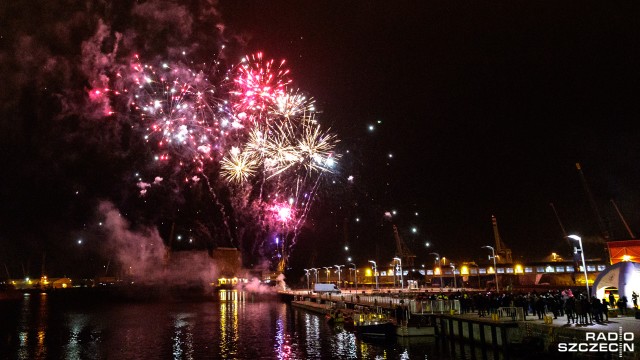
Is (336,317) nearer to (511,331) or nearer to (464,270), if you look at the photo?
(511,331)

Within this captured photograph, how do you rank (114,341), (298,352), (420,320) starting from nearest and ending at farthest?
(298,352), (420,320), (114,341)

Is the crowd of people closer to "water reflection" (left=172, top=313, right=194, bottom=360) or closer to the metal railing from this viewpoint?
the metal railing

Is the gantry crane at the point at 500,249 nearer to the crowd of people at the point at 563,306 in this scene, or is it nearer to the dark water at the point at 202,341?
the dark water at the point at 202,341

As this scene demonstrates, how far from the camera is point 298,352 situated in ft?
140

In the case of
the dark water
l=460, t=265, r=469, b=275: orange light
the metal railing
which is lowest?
the dark water

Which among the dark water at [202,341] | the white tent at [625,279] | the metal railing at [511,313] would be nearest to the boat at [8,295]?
the dark water at [202,341]

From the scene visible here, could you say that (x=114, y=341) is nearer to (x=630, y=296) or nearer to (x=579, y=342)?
(x=579, y=342)

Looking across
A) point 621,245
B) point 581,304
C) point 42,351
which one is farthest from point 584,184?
point 42,351

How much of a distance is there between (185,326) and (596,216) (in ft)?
343

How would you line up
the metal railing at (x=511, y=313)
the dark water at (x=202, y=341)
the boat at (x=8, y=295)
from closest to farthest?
the metal railing at (x=511, y=313) → the dark water at (x=202, y=341) → the boat at (x=8, y=295)

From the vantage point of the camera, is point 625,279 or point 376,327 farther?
point 376,327

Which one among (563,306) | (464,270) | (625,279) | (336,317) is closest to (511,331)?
(563,306)

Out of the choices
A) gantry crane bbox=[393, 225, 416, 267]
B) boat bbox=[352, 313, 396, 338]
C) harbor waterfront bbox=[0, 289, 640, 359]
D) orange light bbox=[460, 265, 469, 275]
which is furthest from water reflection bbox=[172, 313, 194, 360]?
gantry crane bbox=[393, 225, 416, 267]

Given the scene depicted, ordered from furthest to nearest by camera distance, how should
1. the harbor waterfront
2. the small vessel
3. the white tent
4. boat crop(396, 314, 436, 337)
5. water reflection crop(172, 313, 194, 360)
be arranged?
the small vessel, boat crop(396, 314, 436, 337), water reflection crop(172, 313, 194, 360), the white tent, the harbor waterfront
